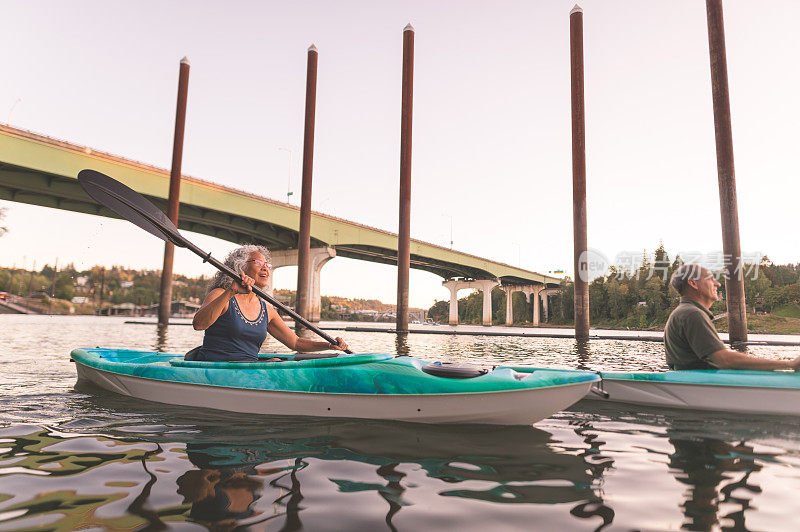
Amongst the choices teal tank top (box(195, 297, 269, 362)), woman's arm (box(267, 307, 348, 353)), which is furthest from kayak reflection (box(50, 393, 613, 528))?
woman's arm (box(267, 307, 348, 353))

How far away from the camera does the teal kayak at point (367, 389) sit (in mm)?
3764

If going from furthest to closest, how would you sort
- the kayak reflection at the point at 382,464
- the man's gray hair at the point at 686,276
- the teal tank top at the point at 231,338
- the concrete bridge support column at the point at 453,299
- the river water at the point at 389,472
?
the concrete bridge support column at the point at 453,299 → the teal tank top at the point at 231,338 → the man's gray hair at the point at 686,276 → the kayak reflection at the point at 382,464 → the river water at the point at 389,472

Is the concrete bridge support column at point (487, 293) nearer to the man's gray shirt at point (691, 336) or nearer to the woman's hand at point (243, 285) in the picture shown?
the man's gray shirt at point (691, 336)

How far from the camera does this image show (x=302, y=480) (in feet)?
9.05

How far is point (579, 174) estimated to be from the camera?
54.4 feet

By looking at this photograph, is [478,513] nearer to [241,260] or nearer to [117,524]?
[117,524]

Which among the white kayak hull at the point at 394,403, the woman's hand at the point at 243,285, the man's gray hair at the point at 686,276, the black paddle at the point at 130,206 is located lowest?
the white kayak hull at the point at 394,403

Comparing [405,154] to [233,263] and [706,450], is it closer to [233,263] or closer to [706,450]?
[233,263]

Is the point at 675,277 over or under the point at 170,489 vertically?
over

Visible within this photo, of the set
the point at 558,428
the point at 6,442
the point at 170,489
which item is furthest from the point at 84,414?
the point at 558,428

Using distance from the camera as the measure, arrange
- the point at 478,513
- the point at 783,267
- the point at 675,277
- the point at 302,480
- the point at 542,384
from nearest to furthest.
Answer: the point at 478,513, the point at 302,480, the point at 542,384, the point at 675,277, the point at 783,267

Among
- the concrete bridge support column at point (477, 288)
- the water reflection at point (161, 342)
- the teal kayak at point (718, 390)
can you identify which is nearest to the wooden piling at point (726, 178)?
the teal kayak at point (718, 390)

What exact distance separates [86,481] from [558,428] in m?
3.48

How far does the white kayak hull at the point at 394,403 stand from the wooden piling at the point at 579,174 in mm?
12700
